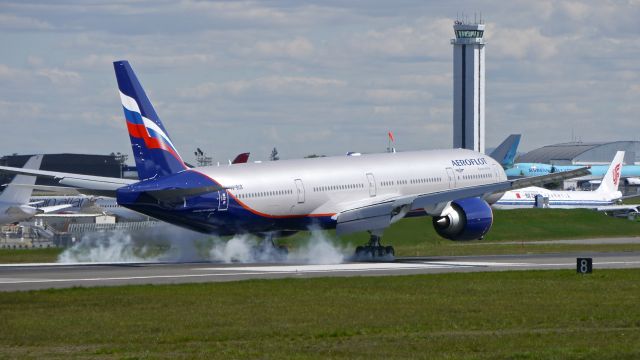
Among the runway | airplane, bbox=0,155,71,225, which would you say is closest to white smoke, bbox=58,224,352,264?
the runway

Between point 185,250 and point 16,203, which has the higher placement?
point 16,203

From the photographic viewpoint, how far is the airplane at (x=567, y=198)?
112688mm

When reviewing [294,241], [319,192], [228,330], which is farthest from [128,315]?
[294,241]

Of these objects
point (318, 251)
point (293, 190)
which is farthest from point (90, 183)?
point (318, 251)

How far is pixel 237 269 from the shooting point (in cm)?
4438

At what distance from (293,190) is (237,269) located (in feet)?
20.9

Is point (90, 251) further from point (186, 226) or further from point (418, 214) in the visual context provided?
point (418, 214)

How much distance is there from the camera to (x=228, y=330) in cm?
2489

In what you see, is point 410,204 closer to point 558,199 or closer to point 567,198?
point 558,199

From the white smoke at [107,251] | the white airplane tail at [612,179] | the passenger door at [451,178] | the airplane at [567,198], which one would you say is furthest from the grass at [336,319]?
the white airplane tail at [612,179]

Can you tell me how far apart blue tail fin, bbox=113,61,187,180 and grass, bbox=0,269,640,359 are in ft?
36.8

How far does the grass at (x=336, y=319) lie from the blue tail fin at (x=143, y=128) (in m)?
11.2

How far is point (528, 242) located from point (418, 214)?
21.3 m

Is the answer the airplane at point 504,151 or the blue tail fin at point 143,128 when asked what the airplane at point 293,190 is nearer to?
the blue tail fin at point 143,128
